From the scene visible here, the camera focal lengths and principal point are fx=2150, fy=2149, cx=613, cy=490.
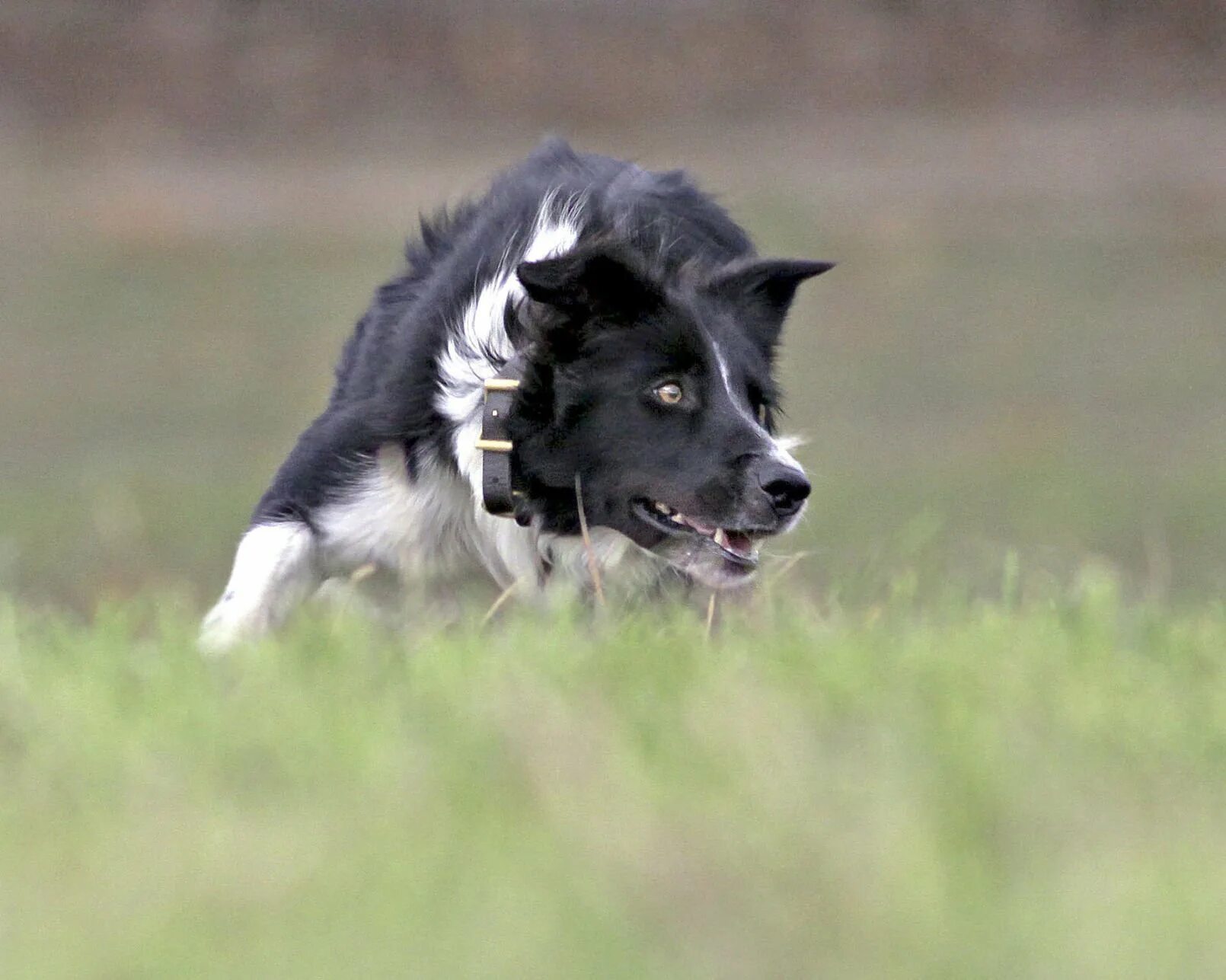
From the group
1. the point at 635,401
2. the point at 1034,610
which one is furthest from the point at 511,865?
the point at 635,401

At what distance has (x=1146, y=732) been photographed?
3.37m

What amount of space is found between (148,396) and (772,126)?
903cm

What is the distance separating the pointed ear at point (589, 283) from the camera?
5.39m

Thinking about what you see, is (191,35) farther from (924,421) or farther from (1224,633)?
(1224,633)

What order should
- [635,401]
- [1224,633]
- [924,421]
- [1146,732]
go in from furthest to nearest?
[924,421]
[635,401]
[1224,633]
[1146,732]

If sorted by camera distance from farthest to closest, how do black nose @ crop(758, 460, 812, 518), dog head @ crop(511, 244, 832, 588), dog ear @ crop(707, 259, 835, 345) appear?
dog ear @ crop(707, 259, 835, 345) → dog head @ crop(511, 244, 832, 588) → black nose @ crop(758, 460, 812, 518)

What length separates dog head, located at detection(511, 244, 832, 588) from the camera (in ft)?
17.6

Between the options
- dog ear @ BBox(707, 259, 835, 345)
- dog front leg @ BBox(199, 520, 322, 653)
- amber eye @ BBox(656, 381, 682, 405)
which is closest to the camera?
amber eye @ BBox(656, 381, 682, 405)

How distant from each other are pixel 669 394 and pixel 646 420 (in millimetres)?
89

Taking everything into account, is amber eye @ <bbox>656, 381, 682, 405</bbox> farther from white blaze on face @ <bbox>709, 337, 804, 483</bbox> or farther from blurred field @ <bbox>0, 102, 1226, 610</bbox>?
blurred field @ <bbox>0, 102, 1226, 610</bbox>

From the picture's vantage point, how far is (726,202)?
56.2 feet

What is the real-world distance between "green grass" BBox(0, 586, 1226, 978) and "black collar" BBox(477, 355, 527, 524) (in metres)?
1.31

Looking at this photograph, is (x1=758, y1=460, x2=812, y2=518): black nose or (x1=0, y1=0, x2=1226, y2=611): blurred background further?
(x1=0, y1=0, x2=1226, y2=611): blurred background

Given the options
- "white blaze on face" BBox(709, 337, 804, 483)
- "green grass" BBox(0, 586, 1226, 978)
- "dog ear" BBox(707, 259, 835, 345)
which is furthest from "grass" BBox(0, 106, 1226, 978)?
"dog ear" BBox(707, 259, 835, 345)
